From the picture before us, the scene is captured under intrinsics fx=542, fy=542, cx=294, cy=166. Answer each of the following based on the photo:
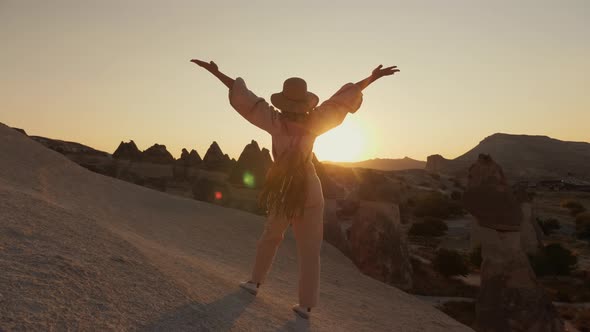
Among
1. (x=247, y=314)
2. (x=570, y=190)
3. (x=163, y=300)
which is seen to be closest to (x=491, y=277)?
(x=247, y=314)

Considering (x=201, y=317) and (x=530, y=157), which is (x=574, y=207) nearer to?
(x=201, y=317)

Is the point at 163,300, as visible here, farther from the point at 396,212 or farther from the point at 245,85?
the point at 396,212

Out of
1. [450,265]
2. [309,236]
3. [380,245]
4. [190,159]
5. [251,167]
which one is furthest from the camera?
[190,159]

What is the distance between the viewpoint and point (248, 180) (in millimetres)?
26922

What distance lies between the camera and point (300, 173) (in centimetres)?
607

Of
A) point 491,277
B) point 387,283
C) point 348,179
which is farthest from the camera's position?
point 348,179

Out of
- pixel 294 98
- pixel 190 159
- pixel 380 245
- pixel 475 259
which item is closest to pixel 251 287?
pixel 294 98

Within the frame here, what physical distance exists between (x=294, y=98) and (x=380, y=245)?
7313mm

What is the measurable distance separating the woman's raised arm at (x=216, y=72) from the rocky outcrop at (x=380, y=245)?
737 centimetres

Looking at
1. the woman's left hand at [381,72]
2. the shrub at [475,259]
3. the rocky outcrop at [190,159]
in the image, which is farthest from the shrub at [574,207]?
the woman's left hand at [381,72]

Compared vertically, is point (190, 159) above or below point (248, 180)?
above

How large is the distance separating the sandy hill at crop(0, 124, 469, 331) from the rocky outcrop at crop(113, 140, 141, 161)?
29072 mm

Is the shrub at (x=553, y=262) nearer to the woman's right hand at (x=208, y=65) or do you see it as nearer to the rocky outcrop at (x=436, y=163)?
the woman's right hand at (x=208, y=65)

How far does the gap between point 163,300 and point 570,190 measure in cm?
6923
